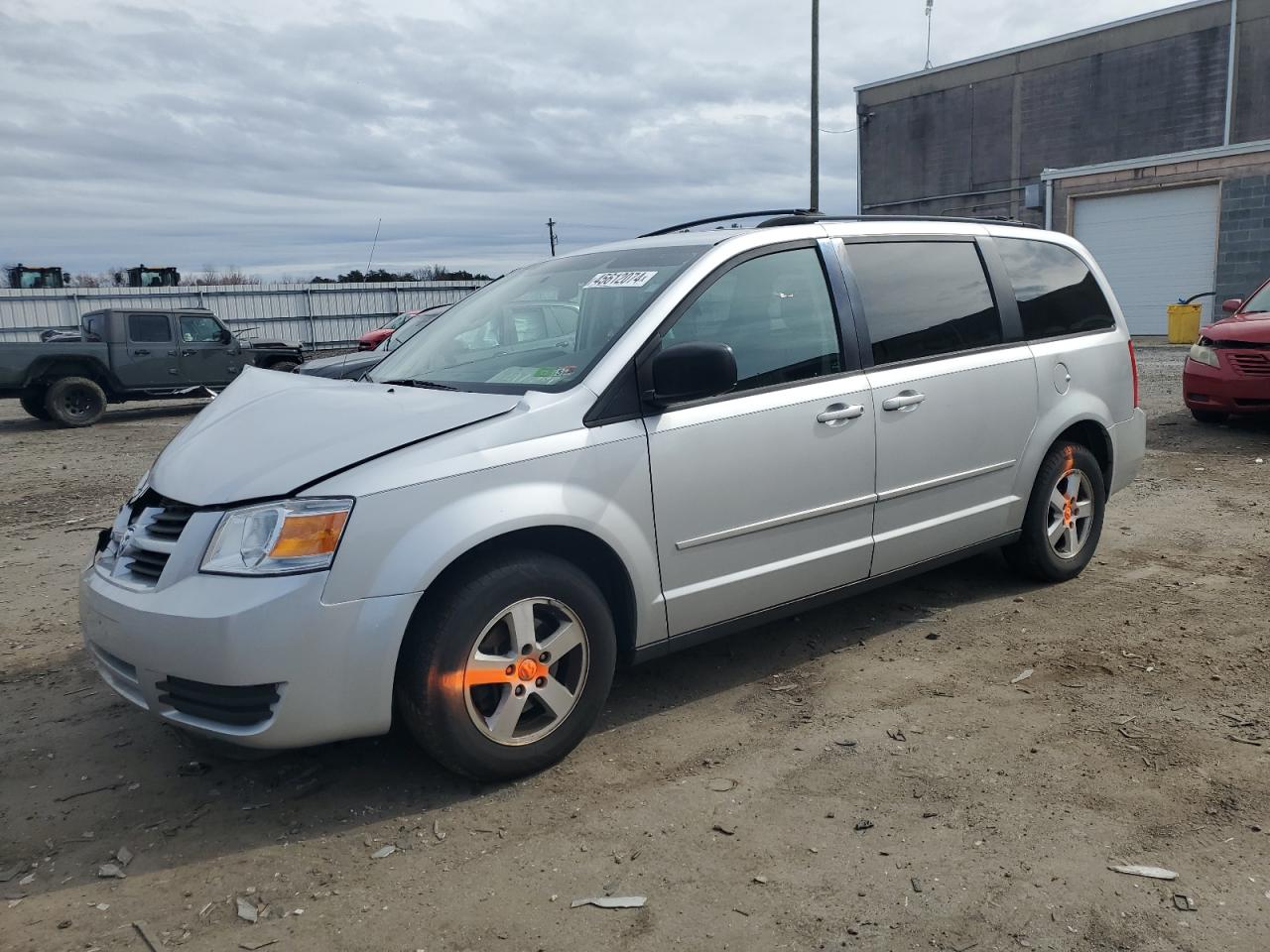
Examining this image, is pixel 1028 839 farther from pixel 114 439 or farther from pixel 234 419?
pixel 114 439

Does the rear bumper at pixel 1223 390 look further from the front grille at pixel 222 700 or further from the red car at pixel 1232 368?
the front grille at pixel 222 700

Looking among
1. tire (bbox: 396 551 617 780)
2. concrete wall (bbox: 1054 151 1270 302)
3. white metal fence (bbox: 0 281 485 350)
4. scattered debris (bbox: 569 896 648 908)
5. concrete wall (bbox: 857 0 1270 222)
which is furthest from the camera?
concrete wall (bbox: 857 0 1270 222)

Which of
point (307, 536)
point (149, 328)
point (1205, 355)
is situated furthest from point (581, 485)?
point (149, 328)

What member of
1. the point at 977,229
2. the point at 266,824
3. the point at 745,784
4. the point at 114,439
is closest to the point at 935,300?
the point at 977,229

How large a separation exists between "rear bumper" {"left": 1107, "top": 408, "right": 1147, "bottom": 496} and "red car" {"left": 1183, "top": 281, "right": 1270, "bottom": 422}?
4.62 meters

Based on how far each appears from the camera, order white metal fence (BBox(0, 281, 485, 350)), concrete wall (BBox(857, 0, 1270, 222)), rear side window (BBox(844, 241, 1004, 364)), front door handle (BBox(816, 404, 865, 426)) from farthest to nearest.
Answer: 1. concrete wall (BBox(857, 0, 1270, 222))
2. white metal fence (BBox(0, 281, 485, 350))
3. rear side window (BBox(844, 241, 1004, 364))
4. front door handle (BBox(816, 404, 865, 426))

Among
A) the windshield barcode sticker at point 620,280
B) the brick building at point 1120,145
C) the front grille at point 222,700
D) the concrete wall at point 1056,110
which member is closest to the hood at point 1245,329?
the windshield barcode sticker at point 620,280

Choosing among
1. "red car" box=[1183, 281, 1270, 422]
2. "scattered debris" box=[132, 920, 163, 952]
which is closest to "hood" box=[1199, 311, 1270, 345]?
"red car" box=[1183, 281, 1270, 422]

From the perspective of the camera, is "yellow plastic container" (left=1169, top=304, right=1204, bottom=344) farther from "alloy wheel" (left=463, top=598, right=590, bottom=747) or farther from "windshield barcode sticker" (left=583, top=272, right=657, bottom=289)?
"alloy wheel" (left=463, top=598, right=590, bottom=747)

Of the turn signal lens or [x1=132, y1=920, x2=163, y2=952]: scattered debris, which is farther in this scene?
the turn signal lens

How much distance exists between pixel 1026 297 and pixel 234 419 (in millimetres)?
3640

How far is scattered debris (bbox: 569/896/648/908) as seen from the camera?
105 inches

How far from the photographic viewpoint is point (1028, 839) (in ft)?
9.45

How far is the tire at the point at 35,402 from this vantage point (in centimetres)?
1453
